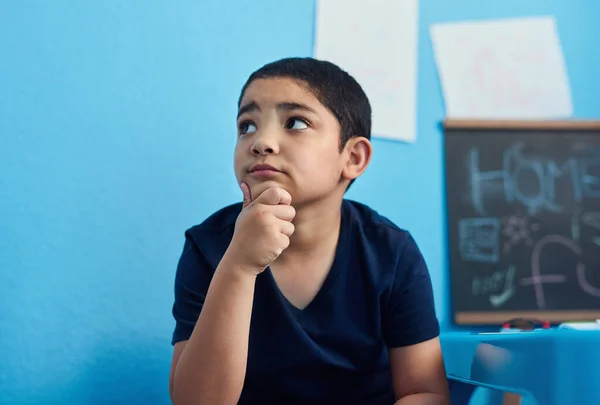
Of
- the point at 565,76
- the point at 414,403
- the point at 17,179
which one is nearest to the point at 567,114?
the point at 565,76

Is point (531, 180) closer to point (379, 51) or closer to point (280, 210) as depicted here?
point (379, 51)

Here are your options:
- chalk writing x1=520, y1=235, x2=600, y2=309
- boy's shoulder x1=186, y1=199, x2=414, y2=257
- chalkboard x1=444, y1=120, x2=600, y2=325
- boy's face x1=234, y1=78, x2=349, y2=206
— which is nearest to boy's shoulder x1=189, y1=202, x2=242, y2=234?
boy's shoulder x1=186, y1=199, x2=414, y2=257

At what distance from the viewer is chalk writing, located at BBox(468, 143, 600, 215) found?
120 centimetres

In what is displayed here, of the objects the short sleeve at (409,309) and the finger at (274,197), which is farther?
the short sleeve at (409,309)

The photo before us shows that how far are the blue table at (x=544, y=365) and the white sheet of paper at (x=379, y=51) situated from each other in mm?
623

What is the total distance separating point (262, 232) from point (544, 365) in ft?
0.99

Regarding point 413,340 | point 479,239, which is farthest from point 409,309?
point 479,239

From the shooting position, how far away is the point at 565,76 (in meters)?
1.26

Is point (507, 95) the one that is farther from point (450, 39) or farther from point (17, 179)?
point (17, 179)

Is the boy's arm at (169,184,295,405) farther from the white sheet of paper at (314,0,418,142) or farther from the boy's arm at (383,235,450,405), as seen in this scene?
the white sheet of paper at (314,0,418,142)

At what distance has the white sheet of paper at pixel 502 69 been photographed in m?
1.22

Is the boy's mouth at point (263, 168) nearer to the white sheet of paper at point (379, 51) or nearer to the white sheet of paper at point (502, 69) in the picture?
the white sheet of paper at point (379, 51)

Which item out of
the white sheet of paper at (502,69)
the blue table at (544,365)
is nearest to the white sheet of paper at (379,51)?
the white sheet of paper at (502,69)

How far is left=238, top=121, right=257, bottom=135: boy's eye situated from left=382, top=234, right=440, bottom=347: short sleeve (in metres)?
0.26
